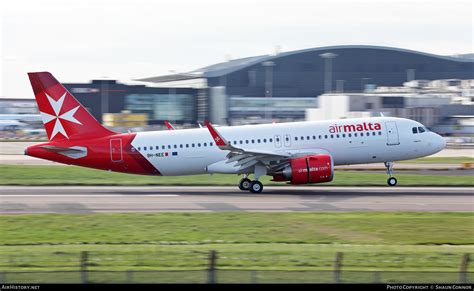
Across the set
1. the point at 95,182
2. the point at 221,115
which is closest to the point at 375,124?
the point at 95,182

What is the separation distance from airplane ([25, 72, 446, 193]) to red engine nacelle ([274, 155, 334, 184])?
16.3 inches

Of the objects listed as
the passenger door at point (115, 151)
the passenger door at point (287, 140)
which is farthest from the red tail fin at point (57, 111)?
the passenger door at point (287, 140)

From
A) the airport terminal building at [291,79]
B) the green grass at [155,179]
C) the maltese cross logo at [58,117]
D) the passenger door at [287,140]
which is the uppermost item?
the airport terminal building at [291,79]

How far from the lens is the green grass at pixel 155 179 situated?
43.2 metres

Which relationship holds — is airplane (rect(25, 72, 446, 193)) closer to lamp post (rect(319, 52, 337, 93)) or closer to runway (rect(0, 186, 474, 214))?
runway (rect(0, 186, 474, 214))

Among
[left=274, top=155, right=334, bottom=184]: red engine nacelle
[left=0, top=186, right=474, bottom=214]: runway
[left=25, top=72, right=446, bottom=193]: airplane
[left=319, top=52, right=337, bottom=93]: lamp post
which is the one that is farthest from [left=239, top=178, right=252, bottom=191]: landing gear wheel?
[left=319, top=52, right=337, bottom=93]: lamp post

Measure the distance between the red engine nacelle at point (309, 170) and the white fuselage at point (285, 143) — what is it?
1.58 m

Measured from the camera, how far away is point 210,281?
15.3 m

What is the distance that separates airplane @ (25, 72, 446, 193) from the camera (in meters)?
38.2

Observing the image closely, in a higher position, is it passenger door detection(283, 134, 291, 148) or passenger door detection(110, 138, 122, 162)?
passenger door detection(283, 134, 291, 148)

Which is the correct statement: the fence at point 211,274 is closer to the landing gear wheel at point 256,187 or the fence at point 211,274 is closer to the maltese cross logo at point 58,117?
the landing gear wheel at point 256,187

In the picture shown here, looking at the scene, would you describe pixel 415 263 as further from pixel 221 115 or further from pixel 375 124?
pixel 221 115

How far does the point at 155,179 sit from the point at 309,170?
40.9 feet

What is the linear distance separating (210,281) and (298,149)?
943 inches
